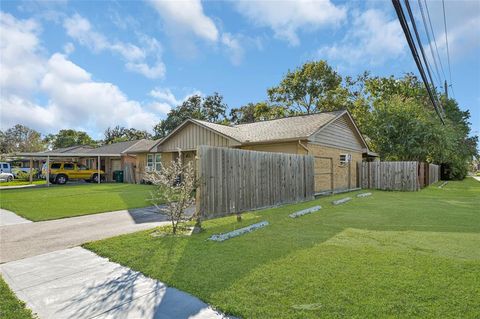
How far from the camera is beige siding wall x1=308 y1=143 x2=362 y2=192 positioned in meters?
14.3

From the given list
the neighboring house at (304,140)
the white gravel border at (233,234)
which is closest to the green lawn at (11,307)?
the white gravel border at (233,234)

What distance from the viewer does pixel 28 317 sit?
3.07 m

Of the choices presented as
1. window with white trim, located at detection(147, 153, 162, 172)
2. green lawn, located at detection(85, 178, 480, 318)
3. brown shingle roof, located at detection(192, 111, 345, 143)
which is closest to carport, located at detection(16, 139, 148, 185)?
window with white trim, located at detection(147, 153, 162, 172)

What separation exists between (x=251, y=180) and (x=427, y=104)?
35147 mm

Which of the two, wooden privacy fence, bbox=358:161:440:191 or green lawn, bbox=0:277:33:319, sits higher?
wooden privacy fence, bbox=358:161:440:191

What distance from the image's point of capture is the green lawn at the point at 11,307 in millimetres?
3096

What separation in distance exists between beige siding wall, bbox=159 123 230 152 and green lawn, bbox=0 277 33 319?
11.7 m

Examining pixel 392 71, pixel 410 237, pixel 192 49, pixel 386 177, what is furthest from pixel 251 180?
pixel 392 71

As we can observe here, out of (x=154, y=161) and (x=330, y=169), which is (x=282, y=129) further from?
(x=154, y=161)

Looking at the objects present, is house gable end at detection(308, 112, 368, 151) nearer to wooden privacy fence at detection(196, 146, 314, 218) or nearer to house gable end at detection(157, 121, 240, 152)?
wooden privacy fence at detection(196, 146, 314, 218)

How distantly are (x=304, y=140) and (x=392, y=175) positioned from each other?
311 inches

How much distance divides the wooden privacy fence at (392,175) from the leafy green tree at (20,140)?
52.6 meters

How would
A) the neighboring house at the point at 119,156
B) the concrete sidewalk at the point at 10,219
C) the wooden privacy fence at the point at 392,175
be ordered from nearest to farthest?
the concrete sidewalk at the point at 10,219
the wooden privacy fence at the point at 392,175
the neighboring house at the point at 119,156

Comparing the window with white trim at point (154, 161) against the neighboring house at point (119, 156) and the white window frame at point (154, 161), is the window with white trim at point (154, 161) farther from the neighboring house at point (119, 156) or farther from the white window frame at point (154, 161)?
the neighboring house at point (119, 156)
